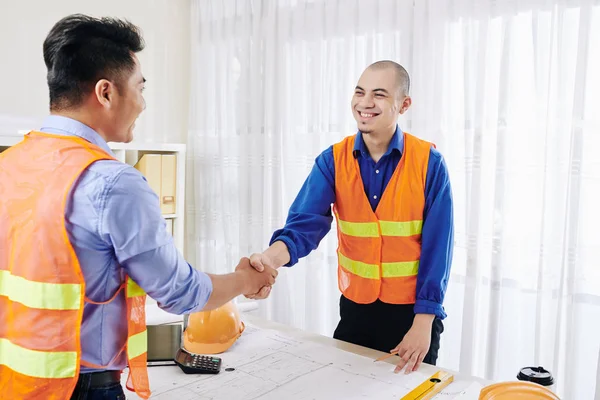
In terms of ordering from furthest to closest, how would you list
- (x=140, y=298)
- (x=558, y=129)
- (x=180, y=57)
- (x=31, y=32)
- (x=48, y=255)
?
1. (x=180, y=57)
2. (x=31, y=32)
3. (x=558, y=129)
4. (x=140, y=298)
5. (x=48, y=255)

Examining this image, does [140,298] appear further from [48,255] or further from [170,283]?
[48,255]

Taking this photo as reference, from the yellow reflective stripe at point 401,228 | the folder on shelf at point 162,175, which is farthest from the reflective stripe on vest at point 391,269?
the folder on shelf at point 162,175

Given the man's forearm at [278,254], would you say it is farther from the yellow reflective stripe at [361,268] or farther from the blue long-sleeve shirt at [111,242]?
the blue long-sleeve shirt at [111,242]

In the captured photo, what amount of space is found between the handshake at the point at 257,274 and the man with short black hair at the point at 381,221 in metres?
0.02

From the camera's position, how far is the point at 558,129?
2.48 metres

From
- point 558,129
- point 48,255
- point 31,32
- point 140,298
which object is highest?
point 31,32

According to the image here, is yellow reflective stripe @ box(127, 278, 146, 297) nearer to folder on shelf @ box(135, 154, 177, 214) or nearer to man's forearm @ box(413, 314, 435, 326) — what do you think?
Result: man's forearm @ box(413, 314, 435, 326)

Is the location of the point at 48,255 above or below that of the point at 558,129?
below

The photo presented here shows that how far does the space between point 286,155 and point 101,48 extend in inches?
96.2

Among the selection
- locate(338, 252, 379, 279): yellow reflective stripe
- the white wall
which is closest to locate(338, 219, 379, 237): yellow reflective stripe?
locate(338, 252, 379, 279): yellow reflective stripe

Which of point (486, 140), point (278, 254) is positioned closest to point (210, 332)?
point (278, 254)

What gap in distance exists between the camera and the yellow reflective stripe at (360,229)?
6.79 ft

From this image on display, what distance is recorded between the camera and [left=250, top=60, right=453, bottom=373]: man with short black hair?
201 centimetres

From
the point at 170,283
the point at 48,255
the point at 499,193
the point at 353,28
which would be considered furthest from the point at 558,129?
the point at 48,255
